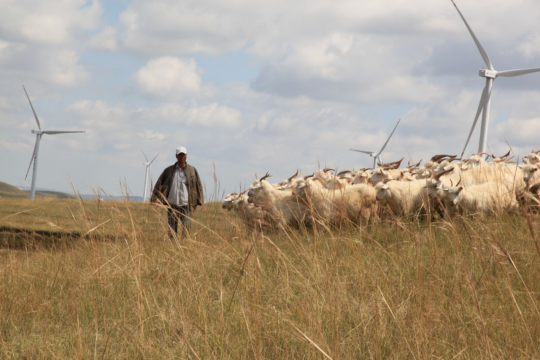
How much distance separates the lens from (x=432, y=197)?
9.22 meters

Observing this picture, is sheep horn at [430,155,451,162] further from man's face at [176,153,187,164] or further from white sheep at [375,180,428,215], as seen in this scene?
man's face at [176,153,187,164]

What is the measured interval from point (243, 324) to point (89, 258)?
347 cm

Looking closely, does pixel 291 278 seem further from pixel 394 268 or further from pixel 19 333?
pixel 19 333

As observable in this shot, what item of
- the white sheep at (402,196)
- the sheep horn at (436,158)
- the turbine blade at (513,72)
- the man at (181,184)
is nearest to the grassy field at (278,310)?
the white sheep at (402,196)

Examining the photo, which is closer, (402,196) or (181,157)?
(402,196)

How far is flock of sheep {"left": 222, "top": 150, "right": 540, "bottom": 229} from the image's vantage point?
8.80 m

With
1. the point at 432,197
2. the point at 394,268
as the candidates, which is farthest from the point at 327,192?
the point at 394,268

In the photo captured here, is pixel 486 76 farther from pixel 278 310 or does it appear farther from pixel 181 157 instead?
pixel 278 310

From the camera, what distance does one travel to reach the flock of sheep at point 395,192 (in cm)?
880

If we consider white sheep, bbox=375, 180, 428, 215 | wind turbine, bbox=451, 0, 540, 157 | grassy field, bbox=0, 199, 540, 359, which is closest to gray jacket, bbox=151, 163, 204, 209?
white sheep, bbox=375, 180, 428, 215

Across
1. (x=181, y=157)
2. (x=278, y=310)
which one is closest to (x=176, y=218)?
(x=181, y=157)

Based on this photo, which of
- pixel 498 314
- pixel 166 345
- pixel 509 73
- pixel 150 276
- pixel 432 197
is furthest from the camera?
pixel 509 73

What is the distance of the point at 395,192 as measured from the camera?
930cm

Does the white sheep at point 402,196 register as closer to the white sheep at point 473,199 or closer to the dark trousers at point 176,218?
the white sheep at point 473,199
